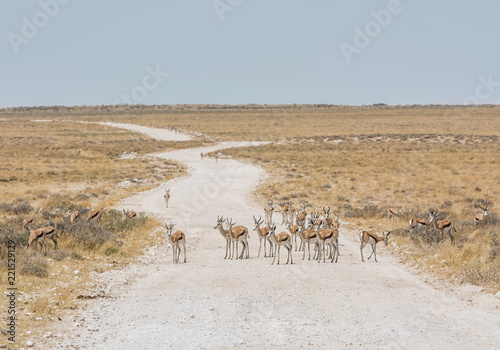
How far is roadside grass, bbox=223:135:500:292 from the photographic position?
14617 millimetres

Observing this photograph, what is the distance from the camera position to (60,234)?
1723 centimetres

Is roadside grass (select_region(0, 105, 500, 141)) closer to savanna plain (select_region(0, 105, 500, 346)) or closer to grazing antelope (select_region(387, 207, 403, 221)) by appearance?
savanna plain (select_region(0, 105, 500, 346))

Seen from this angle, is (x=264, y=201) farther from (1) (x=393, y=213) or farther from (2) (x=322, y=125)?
(2) (x=322, y=125)

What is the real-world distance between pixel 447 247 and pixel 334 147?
5394cm

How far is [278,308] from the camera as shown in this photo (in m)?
10.7

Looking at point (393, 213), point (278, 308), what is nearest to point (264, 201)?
point (393, 213)

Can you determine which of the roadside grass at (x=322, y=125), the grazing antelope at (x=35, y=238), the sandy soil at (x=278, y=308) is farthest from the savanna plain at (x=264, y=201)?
the roadside grass at (x=322, y=125)

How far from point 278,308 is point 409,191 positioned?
2349cm

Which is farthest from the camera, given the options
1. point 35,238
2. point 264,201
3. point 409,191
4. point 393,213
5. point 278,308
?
point 409,191

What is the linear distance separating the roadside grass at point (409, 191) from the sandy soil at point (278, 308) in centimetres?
118

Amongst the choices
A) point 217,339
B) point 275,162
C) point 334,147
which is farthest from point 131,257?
point 334,147

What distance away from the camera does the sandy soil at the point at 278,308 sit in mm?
8992

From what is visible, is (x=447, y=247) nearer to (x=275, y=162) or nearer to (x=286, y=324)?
(x=286, y=324)

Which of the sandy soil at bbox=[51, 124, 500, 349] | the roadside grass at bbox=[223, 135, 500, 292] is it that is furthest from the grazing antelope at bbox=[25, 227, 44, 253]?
the roadside grass at bbox=[223, 135, 500, 292]
